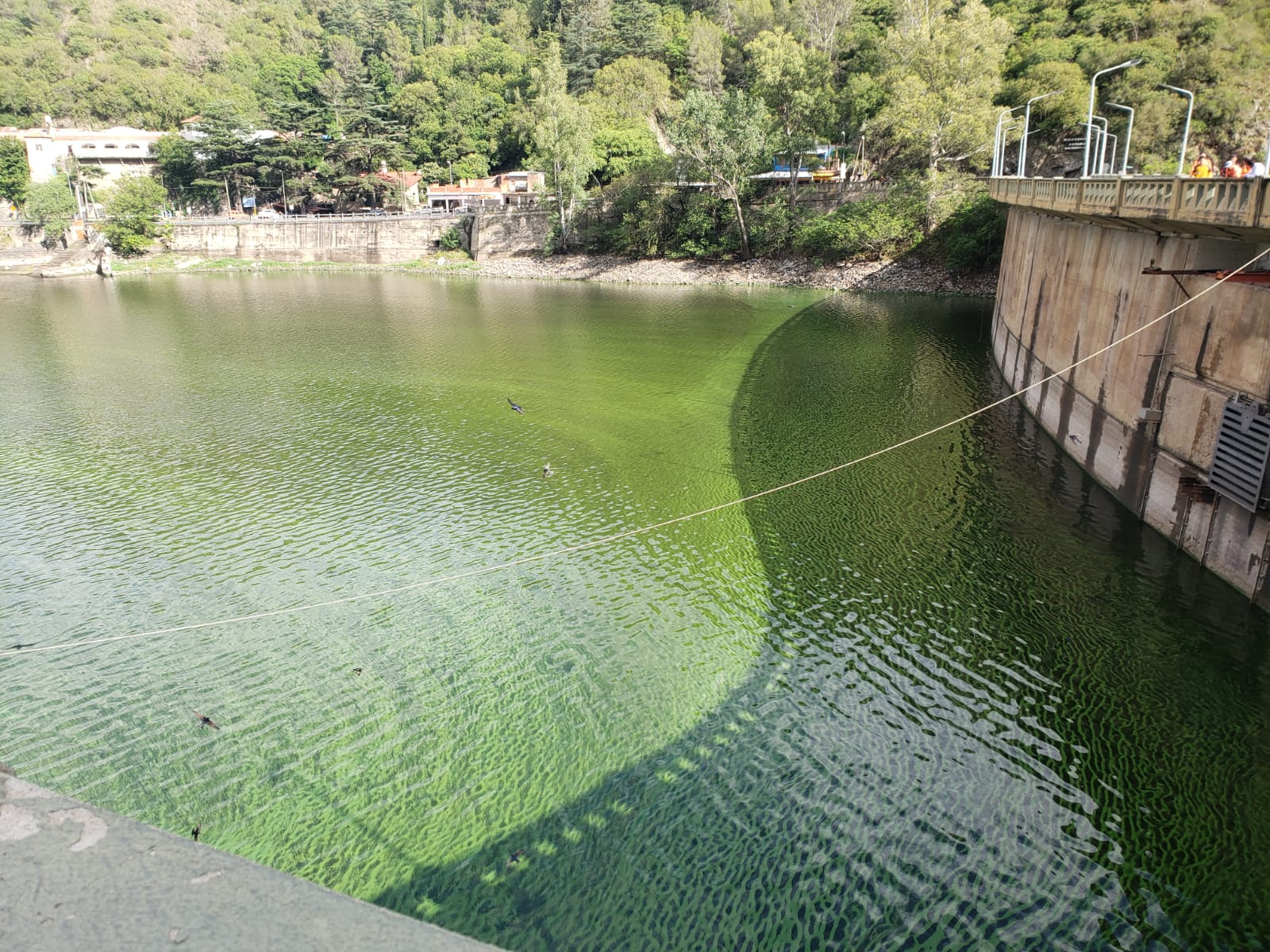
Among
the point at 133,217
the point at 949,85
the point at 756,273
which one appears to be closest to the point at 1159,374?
the point at 949,85

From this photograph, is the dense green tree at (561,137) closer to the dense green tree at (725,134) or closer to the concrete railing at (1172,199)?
the dense green tree at (725,134)

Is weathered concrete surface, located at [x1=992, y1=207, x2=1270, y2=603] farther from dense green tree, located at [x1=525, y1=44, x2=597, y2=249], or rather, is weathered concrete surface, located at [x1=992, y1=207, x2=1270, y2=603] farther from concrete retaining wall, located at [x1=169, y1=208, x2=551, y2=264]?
concrete retaining wall, located at [x1=169, y1=208, x2=551, y2=264]

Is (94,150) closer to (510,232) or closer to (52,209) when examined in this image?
(52,209)

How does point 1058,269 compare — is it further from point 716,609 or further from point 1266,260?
point 716,609

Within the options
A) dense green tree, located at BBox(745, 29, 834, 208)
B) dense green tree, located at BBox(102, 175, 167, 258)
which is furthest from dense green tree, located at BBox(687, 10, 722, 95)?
dense green tree, located at BBox(102, 175, 167, 258)

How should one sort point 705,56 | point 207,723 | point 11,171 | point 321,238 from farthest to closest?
point 11,171 < point 705,56 < point 321,238 < point 207,723

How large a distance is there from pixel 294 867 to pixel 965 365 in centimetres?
3309

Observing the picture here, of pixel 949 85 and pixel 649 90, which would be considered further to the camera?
pixel 649 90

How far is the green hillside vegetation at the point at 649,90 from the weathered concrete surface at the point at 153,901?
6017 centimetres

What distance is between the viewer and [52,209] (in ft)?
280

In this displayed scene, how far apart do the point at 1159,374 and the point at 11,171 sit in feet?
423

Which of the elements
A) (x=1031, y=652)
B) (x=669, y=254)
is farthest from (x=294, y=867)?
(x=669, y=254)

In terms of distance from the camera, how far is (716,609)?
50.9 ft

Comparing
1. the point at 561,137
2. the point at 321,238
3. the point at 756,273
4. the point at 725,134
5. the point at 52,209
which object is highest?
the point at 561,137
